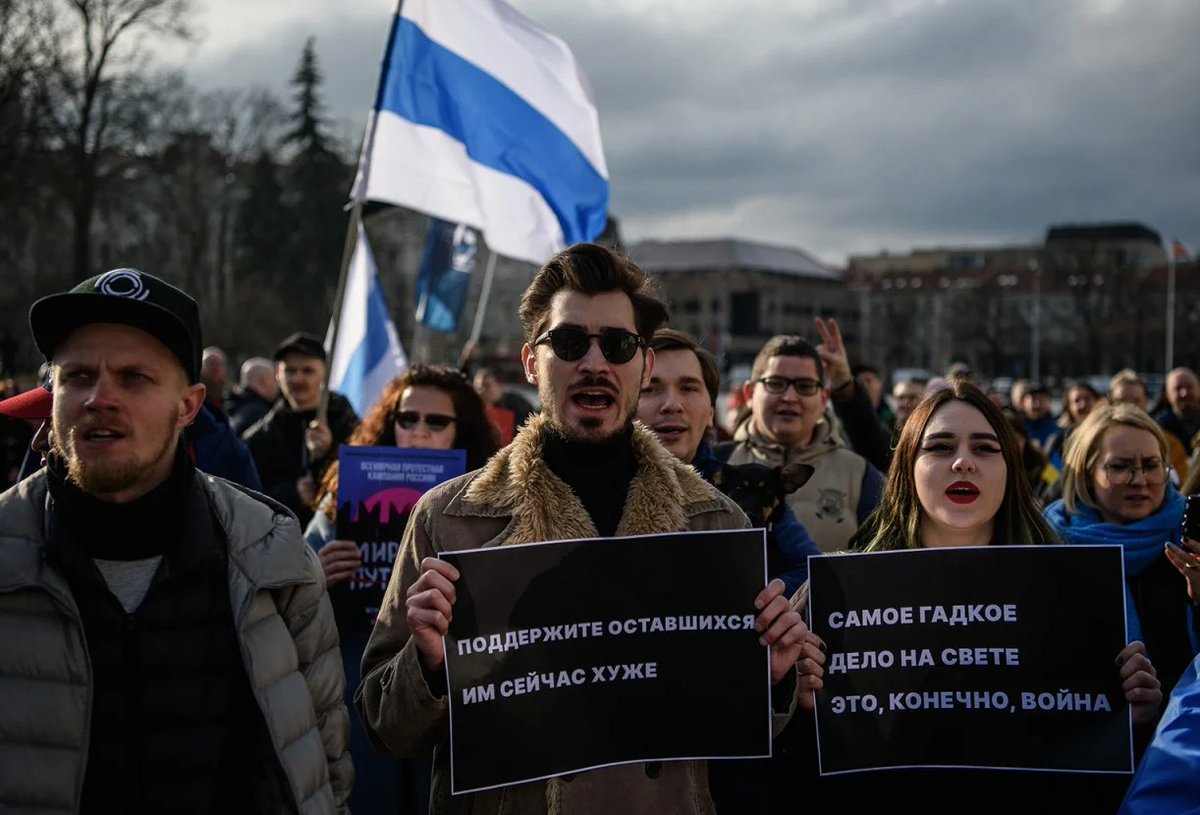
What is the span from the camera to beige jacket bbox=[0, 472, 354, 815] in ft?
7.55

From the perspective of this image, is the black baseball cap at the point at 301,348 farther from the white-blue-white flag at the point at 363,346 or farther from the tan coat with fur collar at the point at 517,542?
the tan coat with fur collar at the point at 517,542

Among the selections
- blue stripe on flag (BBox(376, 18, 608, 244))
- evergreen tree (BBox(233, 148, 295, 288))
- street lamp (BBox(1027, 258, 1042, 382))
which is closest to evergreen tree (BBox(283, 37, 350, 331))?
evergreen tree (BBox(233, 148, 295, 288))

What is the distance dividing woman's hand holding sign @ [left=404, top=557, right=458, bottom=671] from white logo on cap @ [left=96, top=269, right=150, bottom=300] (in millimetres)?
866

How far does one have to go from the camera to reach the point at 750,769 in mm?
3346

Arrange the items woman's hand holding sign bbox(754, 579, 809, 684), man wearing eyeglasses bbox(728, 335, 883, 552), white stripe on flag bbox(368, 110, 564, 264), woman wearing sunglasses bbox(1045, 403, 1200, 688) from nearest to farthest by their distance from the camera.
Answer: woman's hand holding sign bbox(754, 579, 809, 684), woman wearing sunglasses bbox(1045, 403, 1200, 688), man wearing eyeglasses bbox(728, 335, 883, 552), white stripe on flag bbox(368, 110, 564, 264)

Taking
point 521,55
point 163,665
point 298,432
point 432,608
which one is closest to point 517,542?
point 432,608

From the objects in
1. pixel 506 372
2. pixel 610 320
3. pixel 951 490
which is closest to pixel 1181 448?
pixel 951 490

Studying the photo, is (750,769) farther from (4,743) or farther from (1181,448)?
Answer: (1181,448)

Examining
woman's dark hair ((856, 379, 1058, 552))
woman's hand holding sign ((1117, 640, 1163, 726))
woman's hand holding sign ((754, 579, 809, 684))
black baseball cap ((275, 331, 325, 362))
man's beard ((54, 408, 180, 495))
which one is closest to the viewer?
man's beard ((54, 408, 180, 495))

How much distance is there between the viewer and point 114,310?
8.05 feet

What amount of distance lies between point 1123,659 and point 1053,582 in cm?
26

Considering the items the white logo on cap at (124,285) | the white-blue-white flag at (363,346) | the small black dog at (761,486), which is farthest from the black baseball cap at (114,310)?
the white-blue-white flag at (363,346)

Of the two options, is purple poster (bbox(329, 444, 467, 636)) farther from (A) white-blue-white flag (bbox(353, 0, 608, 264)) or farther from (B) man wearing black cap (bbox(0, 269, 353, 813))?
(A) white-blue-white flag (bbox(353, 0, 608, 264))

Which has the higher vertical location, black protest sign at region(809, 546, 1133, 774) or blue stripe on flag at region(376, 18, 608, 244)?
blue stripe on flag at region(376, 18, 608, 244)
